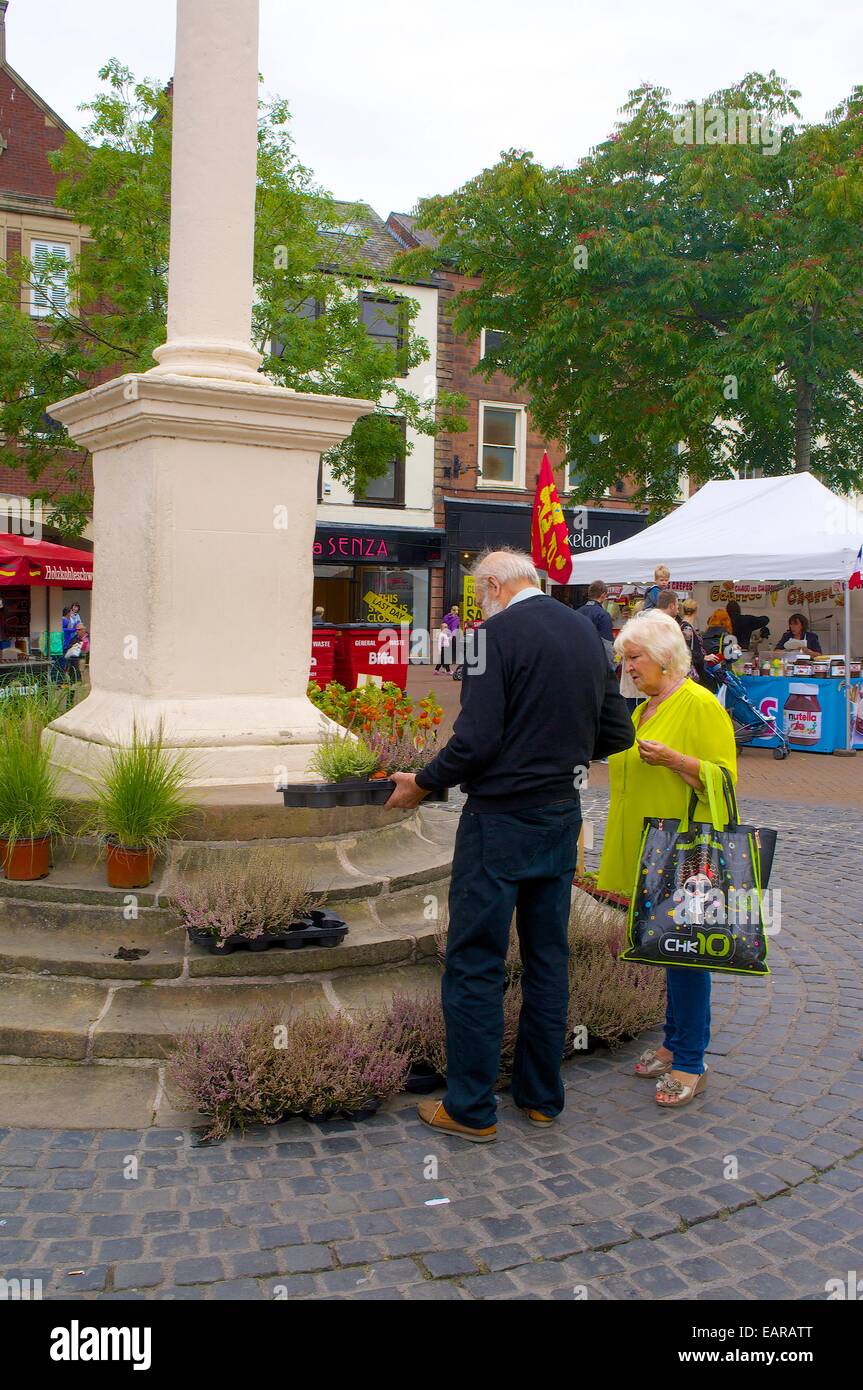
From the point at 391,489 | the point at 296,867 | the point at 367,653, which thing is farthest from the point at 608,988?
the point at 391,489

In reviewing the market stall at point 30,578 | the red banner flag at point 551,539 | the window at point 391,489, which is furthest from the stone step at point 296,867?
the window at point 391,489

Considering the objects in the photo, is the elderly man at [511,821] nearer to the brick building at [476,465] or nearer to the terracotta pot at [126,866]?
the terracotta pot at [126,866]

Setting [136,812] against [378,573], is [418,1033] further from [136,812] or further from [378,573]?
[378,573]

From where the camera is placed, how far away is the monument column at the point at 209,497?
214 inches

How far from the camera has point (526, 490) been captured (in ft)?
106

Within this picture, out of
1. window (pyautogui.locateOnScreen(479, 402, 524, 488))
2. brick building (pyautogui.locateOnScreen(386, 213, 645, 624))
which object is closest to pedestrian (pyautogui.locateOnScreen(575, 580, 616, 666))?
brick building (pyautogui.locateOnScreen(386, 213, 645, 624))

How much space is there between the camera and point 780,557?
45.4 feet

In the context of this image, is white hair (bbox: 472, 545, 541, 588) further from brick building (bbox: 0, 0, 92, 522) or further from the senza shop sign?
the senza shop sign

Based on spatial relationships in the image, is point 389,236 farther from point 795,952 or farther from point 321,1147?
point 321,1147

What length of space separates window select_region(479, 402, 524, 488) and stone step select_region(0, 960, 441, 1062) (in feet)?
93.8

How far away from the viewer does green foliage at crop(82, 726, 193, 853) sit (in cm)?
466

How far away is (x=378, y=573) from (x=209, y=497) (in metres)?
25.4

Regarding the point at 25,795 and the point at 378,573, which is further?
the point at 378,573

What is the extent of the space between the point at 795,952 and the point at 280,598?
11.2 ft
